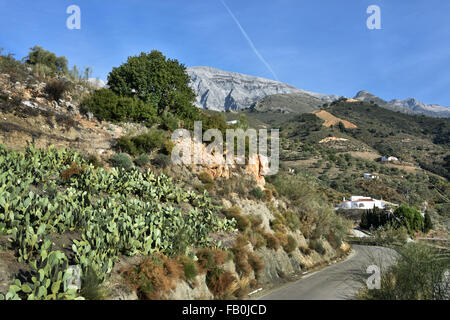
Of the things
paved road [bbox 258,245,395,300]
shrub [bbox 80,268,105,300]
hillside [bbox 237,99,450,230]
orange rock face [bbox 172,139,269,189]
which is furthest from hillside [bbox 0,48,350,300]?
hillside [bbox 237,99,450,230]

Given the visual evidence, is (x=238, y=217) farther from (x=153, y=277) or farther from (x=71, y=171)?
→ (x=153, y=277)

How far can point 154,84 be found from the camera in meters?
26.8

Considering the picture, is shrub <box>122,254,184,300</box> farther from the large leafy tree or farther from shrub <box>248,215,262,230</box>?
the large leafy tree

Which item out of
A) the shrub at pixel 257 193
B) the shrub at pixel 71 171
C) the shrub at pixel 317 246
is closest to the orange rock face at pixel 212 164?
the shrub at pixel 257 193

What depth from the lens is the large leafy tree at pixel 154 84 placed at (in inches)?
1032

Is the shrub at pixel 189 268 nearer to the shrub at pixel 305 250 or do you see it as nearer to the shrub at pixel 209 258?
the shrub at pixel 209 258

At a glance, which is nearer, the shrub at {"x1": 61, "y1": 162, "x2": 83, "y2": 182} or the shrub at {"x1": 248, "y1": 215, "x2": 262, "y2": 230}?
the shrub at {"x1": 61, "y1": 162, "x2": 83, "y2": 182}

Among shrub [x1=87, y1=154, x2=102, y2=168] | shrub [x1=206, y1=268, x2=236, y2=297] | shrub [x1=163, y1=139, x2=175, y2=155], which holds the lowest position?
shrub [x1=206, y1=268, x2=236, y2=297]

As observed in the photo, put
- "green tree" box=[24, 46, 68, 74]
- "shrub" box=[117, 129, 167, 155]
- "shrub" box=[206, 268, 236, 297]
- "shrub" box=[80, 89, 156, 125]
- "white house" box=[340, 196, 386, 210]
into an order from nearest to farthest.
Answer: "shrub" box=[206, 268, 236, 297] < "shrub" box=[117, 129, 167, 155] < "shrub" box=[80, 89, 156, 125] < "green tree" box=[24, 46, 68, 74] < "white house" box=[340, 196, 386, 210]

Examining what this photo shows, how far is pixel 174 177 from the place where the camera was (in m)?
18.4

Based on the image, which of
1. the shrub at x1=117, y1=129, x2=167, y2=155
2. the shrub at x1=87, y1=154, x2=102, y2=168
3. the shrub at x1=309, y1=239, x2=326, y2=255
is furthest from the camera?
the shrub at x1=309, y1=239, x2=326, y2=255

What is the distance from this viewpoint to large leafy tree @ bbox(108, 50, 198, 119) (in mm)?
26203
